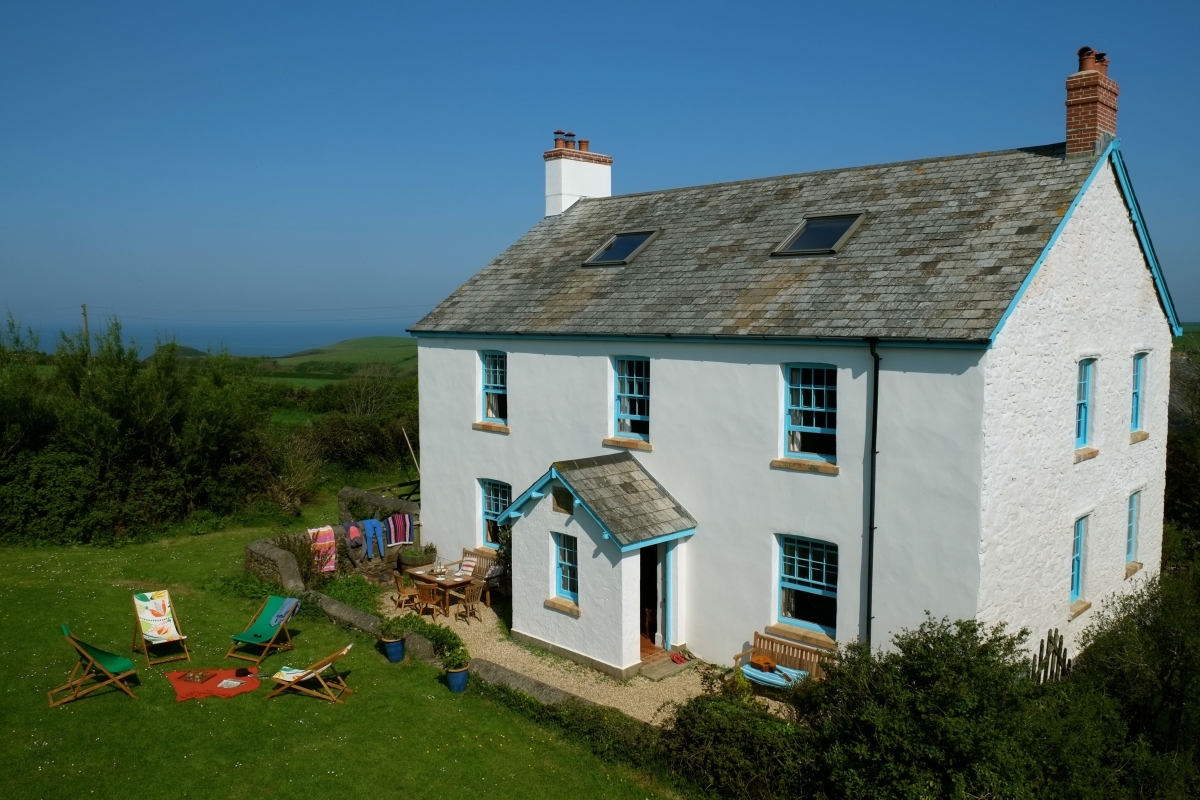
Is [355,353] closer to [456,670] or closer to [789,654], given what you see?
[456,670]

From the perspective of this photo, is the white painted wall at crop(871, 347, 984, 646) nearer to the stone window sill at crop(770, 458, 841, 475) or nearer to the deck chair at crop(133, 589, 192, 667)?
the stone window sill at crop(770, 458, 841, 475)

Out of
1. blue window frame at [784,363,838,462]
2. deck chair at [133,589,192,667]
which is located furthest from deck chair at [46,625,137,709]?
blue window frame at [784,363,838,462]

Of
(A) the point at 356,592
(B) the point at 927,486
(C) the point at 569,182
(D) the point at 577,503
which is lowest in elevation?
(A) the point at 356,592

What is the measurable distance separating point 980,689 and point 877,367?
189 inches

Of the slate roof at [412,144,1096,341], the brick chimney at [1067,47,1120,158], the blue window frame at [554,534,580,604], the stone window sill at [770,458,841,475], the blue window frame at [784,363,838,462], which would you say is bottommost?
the blue window frame at [554,534,580,604]

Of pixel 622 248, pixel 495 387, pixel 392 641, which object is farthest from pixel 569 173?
pixel 392 641

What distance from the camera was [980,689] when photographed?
905 centimetres

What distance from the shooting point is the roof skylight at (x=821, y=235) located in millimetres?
14648

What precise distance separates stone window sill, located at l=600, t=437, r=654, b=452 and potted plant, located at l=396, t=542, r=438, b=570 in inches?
240

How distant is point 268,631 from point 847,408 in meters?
10.2

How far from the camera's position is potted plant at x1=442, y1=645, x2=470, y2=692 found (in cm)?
1353

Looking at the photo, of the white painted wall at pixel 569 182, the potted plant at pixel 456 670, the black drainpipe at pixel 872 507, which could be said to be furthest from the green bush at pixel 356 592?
the white painted wall at pixel 569 182

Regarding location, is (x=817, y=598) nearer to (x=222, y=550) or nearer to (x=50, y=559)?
(x=222, y=550)

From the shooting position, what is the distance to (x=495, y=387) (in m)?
18.7
